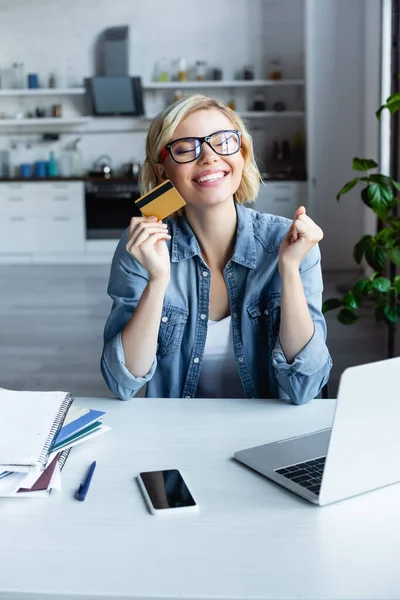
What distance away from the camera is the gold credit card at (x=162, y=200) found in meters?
1.37

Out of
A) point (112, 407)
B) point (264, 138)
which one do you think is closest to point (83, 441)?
point (112, 407)

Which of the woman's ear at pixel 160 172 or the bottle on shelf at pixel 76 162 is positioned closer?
the woman's ear at pixel 160 172

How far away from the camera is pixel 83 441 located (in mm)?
1219

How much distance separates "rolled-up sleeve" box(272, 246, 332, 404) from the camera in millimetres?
1390

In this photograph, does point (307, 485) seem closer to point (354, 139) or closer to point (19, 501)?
point (19, 501)

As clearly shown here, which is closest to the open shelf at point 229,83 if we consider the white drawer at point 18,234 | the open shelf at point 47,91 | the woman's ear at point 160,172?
the open shelf at point 47,91

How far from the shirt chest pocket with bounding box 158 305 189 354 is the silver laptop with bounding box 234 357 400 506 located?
0.57 meters

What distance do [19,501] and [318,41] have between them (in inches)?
239

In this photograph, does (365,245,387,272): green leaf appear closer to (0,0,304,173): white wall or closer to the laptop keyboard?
the laptop keyboard

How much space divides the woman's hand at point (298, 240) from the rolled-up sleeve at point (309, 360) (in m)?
0.10

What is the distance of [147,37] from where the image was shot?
756 cm

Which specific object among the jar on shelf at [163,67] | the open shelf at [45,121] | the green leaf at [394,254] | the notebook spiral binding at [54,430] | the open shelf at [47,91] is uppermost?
the jar on shelf at [163,67]

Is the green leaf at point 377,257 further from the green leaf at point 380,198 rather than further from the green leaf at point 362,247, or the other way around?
the green leaf at point 380,198

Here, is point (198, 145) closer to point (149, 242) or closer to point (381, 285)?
point (149, 242)
